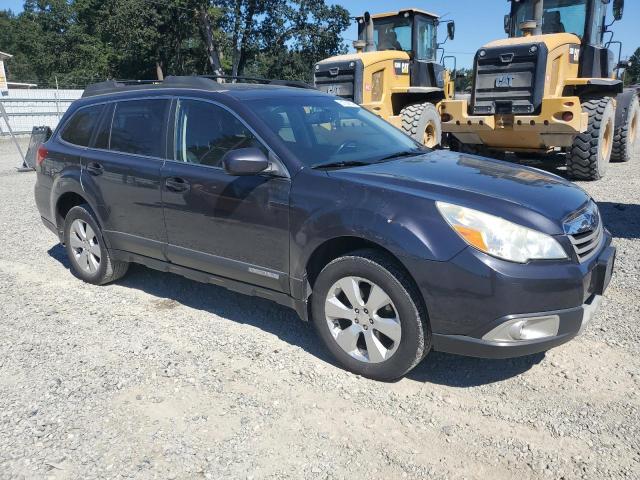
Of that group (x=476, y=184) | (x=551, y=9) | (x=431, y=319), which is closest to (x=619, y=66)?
(x=551, y=9)

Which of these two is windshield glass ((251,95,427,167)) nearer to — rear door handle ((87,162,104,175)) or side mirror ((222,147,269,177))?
side mirror ((222,147,269,177))

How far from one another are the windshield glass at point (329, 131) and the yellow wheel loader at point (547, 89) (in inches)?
198

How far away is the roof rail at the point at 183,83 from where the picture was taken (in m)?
4.48

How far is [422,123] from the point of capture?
10.6m

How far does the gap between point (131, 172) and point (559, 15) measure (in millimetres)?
8424

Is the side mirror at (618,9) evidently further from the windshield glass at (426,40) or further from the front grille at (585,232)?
the front grille at (585,232)

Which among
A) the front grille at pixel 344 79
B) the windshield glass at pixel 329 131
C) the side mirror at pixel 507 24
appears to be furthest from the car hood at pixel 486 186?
the side mirror at pixel 507 24

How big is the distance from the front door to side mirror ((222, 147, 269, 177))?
4.8 inches

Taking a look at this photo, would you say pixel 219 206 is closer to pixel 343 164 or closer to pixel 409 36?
pixel 343 164

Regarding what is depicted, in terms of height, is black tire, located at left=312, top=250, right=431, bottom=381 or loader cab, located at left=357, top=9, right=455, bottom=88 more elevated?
loader cab, located at left=357, top=9, right=455, bottom=88

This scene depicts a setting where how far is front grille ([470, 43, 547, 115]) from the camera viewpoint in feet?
28.9

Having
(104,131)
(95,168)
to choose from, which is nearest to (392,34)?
(104,131)

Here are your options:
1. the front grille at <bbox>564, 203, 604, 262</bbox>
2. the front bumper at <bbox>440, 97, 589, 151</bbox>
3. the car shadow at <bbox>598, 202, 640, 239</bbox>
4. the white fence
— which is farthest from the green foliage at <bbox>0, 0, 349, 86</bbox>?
the front grille at <bbox>564, 203, 604, 262</bbox>

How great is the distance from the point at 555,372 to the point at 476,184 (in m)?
1.29
